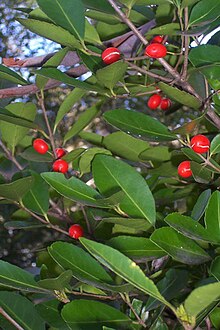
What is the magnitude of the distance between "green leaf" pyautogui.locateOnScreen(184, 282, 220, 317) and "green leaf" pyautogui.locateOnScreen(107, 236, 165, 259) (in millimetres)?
213

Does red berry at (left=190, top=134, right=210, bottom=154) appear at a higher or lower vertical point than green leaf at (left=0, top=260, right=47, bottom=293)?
higher

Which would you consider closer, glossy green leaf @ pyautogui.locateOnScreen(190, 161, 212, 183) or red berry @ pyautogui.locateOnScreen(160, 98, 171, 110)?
glossy green leaf @ pyautogui.locateOnScreen(190, 161, 212, 183)

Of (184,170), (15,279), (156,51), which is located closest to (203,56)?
(156,51)

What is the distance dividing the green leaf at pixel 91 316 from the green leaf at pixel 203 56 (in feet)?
1.09

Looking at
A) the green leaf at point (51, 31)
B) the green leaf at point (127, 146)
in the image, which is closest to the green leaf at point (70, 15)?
the green leaf at point (51, 31)

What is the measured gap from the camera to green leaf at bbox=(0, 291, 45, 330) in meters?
0.78

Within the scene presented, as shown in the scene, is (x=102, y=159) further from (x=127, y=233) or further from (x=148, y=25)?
(x=148, y=25)

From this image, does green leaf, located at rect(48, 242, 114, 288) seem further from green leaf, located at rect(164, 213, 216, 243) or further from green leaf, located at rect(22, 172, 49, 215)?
green leaf, located at rect(22, 172, 49, 215)

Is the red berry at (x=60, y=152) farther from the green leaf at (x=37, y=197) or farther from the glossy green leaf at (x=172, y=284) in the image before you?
the glossy green leaf at (x=172, y=284)

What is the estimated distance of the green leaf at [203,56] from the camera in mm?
771

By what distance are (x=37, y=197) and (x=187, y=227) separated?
34 cm

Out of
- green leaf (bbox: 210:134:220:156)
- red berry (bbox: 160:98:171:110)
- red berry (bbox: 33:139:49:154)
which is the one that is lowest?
red berry (bbox: 33:139:49:154)

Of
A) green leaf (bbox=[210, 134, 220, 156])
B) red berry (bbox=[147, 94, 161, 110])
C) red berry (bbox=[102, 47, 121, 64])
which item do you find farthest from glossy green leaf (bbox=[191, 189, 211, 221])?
red berry (bbox=[147, 94, 161, 110])

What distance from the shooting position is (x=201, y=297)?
0.46 metres
